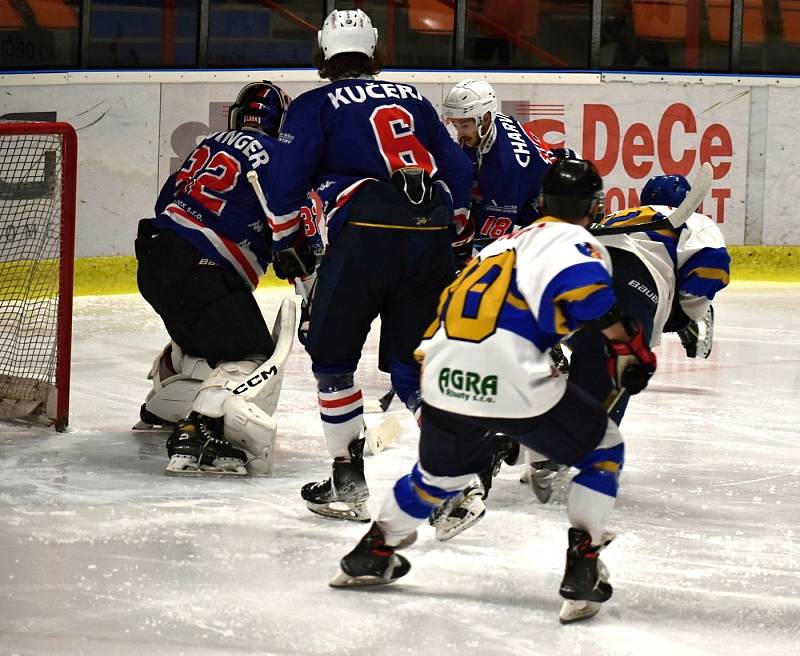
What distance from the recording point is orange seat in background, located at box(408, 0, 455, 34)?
8109mm

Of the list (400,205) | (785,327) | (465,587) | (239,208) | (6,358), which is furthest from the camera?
(785,327)

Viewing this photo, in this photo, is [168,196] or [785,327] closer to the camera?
[168,196]

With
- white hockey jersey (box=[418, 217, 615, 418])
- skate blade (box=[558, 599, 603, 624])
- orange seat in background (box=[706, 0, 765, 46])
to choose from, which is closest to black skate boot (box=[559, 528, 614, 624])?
skate blade (box=[558, 599, 603, 624])

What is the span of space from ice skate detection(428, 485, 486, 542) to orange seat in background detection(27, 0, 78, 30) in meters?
5.26

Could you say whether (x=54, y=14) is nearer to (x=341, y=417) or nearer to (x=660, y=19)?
(x=660, y=19)

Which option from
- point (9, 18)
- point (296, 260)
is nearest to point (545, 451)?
point (296, 260)

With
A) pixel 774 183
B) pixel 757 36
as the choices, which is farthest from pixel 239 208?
pixel 757 36

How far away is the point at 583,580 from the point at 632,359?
1.38ft

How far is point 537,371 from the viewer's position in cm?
254

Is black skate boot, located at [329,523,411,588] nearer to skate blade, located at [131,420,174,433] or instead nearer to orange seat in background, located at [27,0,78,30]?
skate blade, located at [131,420,174,433]

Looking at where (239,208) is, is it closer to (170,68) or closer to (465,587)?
(465,587)

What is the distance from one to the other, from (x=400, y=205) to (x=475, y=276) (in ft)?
2.28

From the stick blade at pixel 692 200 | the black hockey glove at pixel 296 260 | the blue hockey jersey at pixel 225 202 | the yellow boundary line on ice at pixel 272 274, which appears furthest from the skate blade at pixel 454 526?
the yellow boundary line on ice at pixel 272 274

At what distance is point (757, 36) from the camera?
831 centimetres
